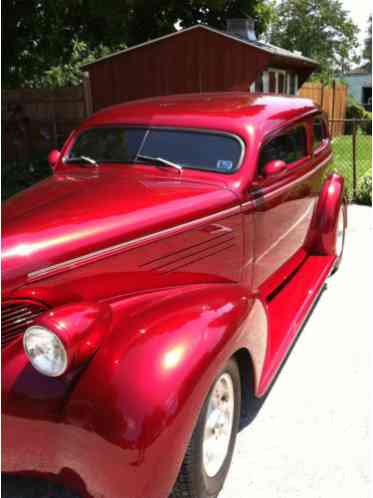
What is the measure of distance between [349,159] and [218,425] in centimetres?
1110

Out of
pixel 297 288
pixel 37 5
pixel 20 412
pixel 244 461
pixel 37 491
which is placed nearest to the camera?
pixel 20 412

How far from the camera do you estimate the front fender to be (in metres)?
1.78

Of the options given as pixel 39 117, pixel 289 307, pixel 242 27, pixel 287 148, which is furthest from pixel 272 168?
pixel 242 27

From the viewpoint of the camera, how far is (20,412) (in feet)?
6.20

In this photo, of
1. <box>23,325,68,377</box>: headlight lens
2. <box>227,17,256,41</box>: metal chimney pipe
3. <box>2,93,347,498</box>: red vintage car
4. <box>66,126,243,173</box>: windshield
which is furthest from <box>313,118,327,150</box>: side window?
<box>227,17,256,41</box>: metal chimney pipe

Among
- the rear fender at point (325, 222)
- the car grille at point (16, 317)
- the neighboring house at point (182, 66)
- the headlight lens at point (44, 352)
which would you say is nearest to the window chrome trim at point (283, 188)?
the rear fender at point (325, 222)

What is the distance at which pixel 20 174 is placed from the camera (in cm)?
1077

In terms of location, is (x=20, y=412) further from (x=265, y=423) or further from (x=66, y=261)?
(x=265, y=423)

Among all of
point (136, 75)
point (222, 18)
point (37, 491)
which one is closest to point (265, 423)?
point (37, 491)

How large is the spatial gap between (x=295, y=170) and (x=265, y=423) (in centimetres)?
200

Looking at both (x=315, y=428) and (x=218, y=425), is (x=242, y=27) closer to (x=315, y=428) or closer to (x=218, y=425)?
(x=315, y=428)

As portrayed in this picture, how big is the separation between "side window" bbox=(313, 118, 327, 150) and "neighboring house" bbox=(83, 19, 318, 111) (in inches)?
304

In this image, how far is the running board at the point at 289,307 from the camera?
2.81 metres

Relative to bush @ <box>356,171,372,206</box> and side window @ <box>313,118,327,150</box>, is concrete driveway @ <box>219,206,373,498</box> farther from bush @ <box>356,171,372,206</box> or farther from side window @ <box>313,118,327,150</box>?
bush @ <box>356,171,372,206</box>
